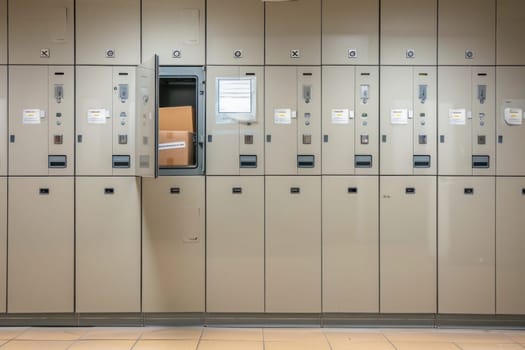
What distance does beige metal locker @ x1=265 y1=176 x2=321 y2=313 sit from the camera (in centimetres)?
410

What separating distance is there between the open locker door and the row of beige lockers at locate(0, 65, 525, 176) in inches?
7.5

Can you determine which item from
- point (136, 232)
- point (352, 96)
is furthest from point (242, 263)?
point (352, 96)

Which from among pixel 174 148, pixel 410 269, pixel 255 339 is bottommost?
pixel 255 339

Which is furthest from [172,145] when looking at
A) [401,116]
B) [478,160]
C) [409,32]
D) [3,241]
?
[478,160]

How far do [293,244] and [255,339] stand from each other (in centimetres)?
94

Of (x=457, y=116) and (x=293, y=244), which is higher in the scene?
(x=457, y=116)

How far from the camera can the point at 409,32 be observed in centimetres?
412

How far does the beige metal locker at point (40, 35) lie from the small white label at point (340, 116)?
263 cm

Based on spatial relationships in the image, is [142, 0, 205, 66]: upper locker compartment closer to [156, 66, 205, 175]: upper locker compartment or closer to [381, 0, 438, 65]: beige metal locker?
[156, 66, 205, 175]: upper locker compartment

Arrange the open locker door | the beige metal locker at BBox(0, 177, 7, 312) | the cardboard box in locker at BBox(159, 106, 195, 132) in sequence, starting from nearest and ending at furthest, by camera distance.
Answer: the open locker door, the beige metal locker at BBox(0, 177, 7, 312), the cardboard box in locker at BBox(159, 106, 195, 132)

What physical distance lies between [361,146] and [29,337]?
11.8ft

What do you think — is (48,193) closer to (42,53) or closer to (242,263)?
(42,53)

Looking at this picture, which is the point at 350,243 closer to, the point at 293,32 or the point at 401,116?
the point at 401,116

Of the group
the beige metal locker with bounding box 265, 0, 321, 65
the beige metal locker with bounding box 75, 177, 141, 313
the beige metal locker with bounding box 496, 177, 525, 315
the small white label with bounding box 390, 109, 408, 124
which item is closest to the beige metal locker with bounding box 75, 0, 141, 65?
the beige metal locker with bounding box 75, 177, 141, 313
